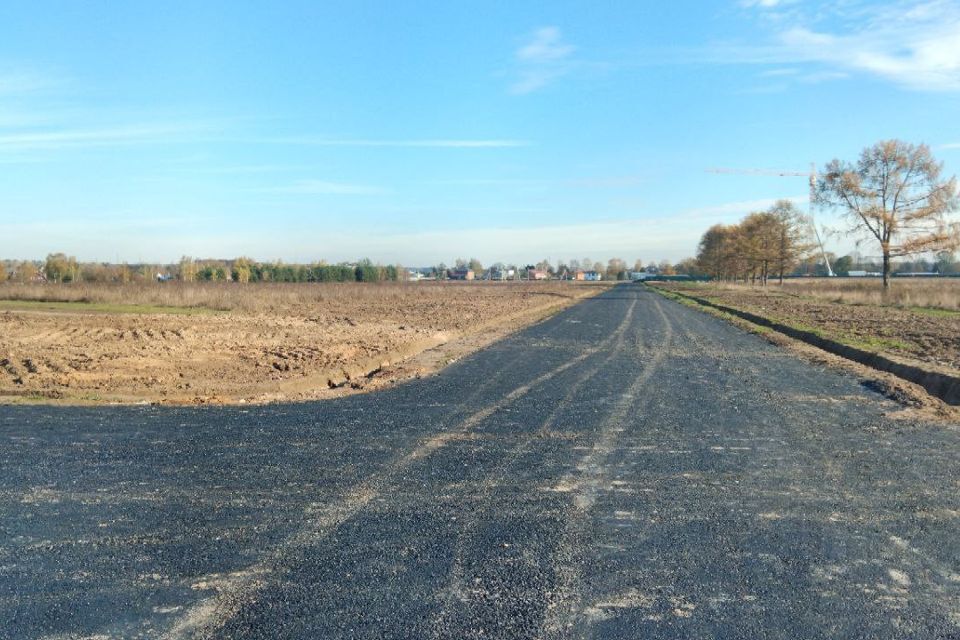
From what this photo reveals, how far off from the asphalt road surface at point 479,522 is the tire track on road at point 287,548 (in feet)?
0.09

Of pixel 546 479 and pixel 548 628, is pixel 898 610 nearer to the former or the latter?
pixel 548 628

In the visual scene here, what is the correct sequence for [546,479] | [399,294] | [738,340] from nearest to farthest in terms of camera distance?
1. [546,479]
2. [738,340]
3. [399,294]

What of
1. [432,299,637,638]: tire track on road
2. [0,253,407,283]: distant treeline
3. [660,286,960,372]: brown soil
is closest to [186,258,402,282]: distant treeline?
[0,253,407,283]: distant treeline

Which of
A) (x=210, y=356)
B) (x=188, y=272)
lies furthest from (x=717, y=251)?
(x=210, y=356)

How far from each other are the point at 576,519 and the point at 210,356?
13.3 meters

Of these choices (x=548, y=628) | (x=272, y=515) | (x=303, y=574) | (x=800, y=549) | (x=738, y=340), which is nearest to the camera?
(x=548, y=628)

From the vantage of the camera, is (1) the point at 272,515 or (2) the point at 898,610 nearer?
(2) the point at 898,610

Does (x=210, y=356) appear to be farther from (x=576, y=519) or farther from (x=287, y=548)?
(x=576, y=519)

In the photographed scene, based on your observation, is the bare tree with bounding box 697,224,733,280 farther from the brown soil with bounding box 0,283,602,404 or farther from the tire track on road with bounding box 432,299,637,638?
the tire track on road with bounding box 432,299,637,638

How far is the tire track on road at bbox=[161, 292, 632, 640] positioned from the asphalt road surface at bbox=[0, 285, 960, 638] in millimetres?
27

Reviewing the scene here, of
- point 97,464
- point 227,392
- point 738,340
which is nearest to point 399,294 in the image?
point 738,340

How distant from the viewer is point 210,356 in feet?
57.2

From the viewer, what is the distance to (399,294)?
204 feet

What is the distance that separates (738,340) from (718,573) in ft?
65.3
